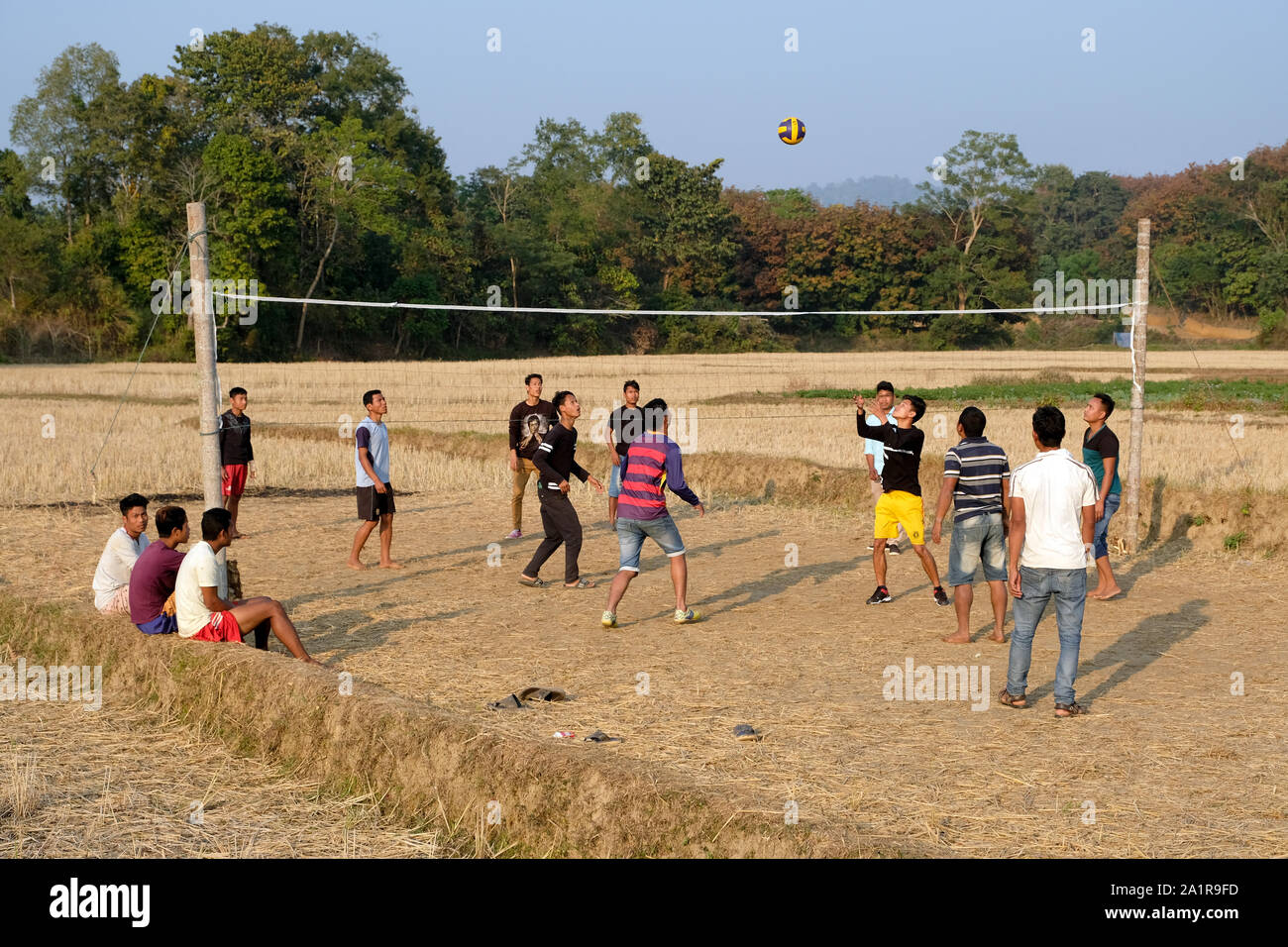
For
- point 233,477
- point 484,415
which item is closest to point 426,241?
point 484,415

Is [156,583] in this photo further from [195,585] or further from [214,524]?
[214,524]

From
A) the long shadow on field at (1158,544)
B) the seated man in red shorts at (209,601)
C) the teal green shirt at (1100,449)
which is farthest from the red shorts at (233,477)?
the long shadow on field at (1158,544)

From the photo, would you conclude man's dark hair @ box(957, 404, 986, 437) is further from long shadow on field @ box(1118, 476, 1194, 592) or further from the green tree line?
the green tree line

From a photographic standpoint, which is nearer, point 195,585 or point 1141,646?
point 195,585

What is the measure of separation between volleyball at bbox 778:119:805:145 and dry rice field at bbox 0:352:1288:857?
929cm

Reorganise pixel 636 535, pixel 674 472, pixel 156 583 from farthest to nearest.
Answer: pixel 636 535 < pixel 674 472 < pixel 156 583

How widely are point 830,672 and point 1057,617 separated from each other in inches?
64.6

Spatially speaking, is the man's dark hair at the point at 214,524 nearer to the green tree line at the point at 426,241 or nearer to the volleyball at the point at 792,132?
the volleyball at the point at 792,132

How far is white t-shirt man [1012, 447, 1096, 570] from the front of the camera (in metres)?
6.87

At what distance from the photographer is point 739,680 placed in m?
7.88

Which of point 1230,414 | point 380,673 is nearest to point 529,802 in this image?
point 380,673

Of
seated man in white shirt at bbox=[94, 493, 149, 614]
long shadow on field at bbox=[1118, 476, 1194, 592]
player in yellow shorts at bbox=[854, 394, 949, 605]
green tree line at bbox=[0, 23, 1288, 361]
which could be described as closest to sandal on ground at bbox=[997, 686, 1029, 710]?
player in yellow shorts at bbox=[854, 394, 949, 605]

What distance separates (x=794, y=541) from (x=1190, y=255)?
5374cm

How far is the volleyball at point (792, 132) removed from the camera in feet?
74.9
